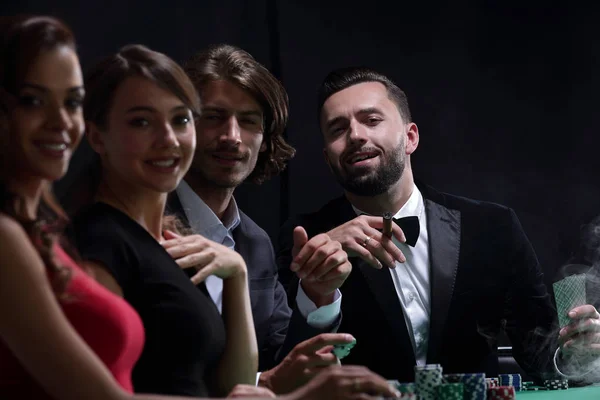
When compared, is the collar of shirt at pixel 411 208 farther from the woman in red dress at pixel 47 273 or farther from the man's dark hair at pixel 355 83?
the woman in red dress at pixel 47 273

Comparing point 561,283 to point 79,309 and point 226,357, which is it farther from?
point 79,309

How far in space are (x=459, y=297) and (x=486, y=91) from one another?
185 cm

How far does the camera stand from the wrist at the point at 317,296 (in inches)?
108

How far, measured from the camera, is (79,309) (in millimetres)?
1440

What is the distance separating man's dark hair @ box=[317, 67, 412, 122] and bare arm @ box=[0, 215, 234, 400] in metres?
2.50

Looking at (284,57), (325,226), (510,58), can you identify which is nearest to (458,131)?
(510,58)

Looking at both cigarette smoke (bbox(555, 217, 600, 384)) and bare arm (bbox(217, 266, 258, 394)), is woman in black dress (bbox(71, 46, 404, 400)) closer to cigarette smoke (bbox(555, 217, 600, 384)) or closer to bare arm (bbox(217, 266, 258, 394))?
bare arm (bbox(217, 266, 258, 394))

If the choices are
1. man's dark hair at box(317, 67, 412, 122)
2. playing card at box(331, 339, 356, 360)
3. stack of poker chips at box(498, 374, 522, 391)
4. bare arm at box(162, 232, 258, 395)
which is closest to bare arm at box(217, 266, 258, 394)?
bare arm at box(162, 232, 258, 395)

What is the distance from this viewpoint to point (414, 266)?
351cm

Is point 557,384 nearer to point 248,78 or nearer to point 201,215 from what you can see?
point 201,215

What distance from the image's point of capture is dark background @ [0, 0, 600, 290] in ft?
15.1

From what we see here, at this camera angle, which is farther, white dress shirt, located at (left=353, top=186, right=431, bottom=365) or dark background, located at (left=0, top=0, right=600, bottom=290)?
dark background, located at (left=0, top=0, right=600, bottom=290)

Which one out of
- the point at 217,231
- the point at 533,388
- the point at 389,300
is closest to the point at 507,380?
the point at 533,388

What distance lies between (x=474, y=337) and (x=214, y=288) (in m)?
1.52
